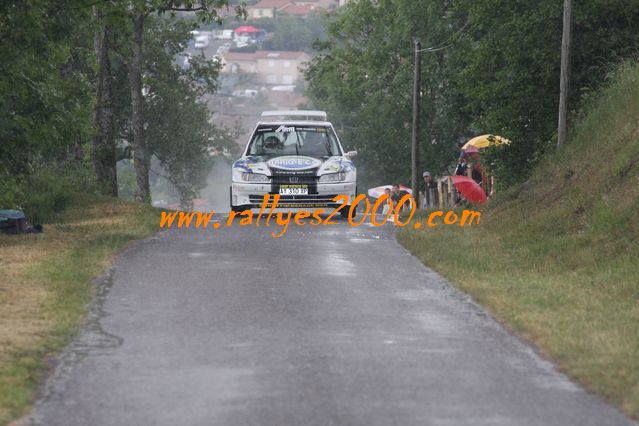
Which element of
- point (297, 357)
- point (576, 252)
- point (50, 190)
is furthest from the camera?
point (50, 190)

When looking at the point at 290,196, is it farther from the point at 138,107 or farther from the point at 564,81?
the point at 138,107

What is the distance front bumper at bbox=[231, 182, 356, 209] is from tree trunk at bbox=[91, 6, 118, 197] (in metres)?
10.3

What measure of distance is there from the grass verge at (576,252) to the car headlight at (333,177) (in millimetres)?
2712

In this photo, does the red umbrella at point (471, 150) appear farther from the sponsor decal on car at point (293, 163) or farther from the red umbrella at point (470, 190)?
the sponsor decal on car at point (293, 163)

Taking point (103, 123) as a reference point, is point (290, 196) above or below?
below

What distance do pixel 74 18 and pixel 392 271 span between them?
20.9 ft

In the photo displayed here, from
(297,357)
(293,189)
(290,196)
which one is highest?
(297,357)

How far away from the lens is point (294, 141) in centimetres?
2588

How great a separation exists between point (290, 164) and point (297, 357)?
48.6ft

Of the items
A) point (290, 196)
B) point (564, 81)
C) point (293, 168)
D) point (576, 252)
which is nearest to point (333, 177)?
point (293, 168)

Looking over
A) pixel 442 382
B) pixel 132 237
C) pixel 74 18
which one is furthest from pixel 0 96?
pixel 442 382

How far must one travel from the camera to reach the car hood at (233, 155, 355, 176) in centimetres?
2514

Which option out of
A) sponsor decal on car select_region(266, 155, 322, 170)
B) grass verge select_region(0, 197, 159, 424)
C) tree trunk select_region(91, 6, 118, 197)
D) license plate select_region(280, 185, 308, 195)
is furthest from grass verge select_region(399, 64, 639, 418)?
tree trunk select_region(91, 6, 118, 197)

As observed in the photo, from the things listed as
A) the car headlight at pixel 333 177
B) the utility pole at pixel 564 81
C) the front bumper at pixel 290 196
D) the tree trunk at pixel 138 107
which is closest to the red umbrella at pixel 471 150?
the tree trunk at pixel 138 107
